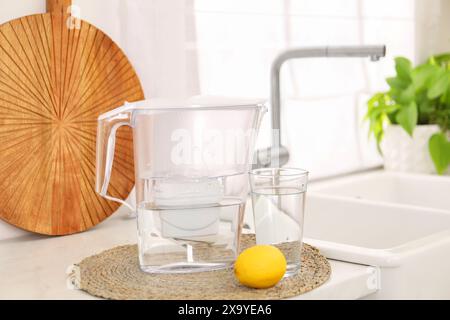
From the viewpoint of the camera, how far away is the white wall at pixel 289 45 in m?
1.47

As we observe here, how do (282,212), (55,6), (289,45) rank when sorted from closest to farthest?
(282,212), (55,6), (289,45)

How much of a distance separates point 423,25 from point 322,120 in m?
0.60

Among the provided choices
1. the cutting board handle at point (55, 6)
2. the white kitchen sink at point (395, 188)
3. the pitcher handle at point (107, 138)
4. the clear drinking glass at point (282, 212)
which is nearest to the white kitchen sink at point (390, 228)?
the white kitchen sink at point (395, 188)

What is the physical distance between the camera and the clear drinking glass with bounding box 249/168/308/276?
3.43ft

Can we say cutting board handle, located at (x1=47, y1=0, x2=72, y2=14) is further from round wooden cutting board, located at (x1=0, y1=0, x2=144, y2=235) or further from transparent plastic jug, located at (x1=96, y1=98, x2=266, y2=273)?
transparent plastic jug, located at (x1=96, y1=98, x2=266, y2=273)

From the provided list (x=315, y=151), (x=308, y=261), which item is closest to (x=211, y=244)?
(x=308, y=261)

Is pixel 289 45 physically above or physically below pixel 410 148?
above

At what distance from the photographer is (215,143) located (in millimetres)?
1069

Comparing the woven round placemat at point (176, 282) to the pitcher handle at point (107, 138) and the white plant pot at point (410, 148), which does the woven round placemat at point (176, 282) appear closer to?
the pitcher handle at point (107, 138)

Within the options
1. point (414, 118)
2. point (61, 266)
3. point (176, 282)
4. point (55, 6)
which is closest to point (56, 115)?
point (55, 6)

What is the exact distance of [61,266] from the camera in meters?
1.13

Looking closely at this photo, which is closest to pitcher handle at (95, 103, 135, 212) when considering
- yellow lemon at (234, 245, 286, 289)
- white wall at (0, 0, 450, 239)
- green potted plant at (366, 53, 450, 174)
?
yellow lemon at (234, 245, 286, 289)

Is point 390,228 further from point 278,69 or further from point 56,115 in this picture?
point 56,115

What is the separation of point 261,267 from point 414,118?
1.10 m
